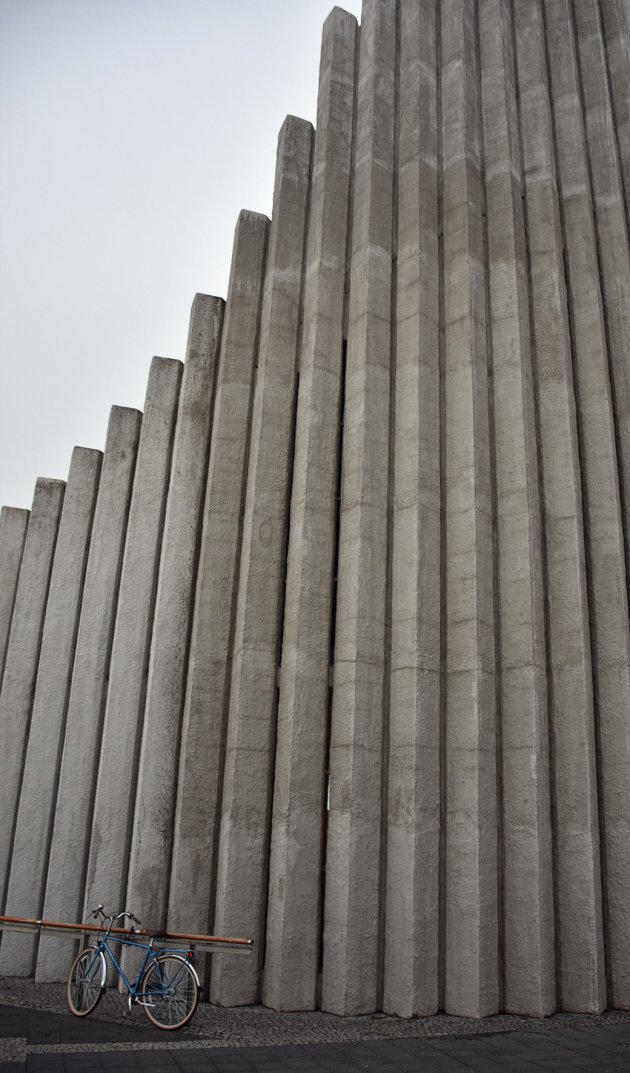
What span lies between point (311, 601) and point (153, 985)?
15.9ft

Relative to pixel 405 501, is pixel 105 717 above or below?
below

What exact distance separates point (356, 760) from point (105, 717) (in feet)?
13.1

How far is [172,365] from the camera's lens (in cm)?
1430

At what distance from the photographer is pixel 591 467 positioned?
12773mm

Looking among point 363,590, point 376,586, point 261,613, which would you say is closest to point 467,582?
point 376,586

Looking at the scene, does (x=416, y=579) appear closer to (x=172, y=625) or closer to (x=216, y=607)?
(x=216, y=607)

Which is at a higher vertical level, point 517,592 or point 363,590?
point 517,592

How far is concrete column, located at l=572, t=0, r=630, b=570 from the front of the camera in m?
13.4

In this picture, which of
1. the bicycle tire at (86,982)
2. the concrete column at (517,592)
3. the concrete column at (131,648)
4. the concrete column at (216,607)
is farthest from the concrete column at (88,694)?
the concrete column at (517,592)

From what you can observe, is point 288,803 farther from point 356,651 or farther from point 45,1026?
point 45,1026

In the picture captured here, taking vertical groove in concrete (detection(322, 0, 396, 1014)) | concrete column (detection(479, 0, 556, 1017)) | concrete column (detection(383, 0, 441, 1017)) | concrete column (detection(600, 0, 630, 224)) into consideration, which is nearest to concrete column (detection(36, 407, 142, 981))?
vertical groove in concrete (detection(322, 0, 396, 1014))

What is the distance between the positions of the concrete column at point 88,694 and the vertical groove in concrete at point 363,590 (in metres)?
3.99

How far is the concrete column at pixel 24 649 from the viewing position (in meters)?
13.3

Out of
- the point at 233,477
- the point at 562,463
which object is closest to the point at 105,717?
the point at 233,477
